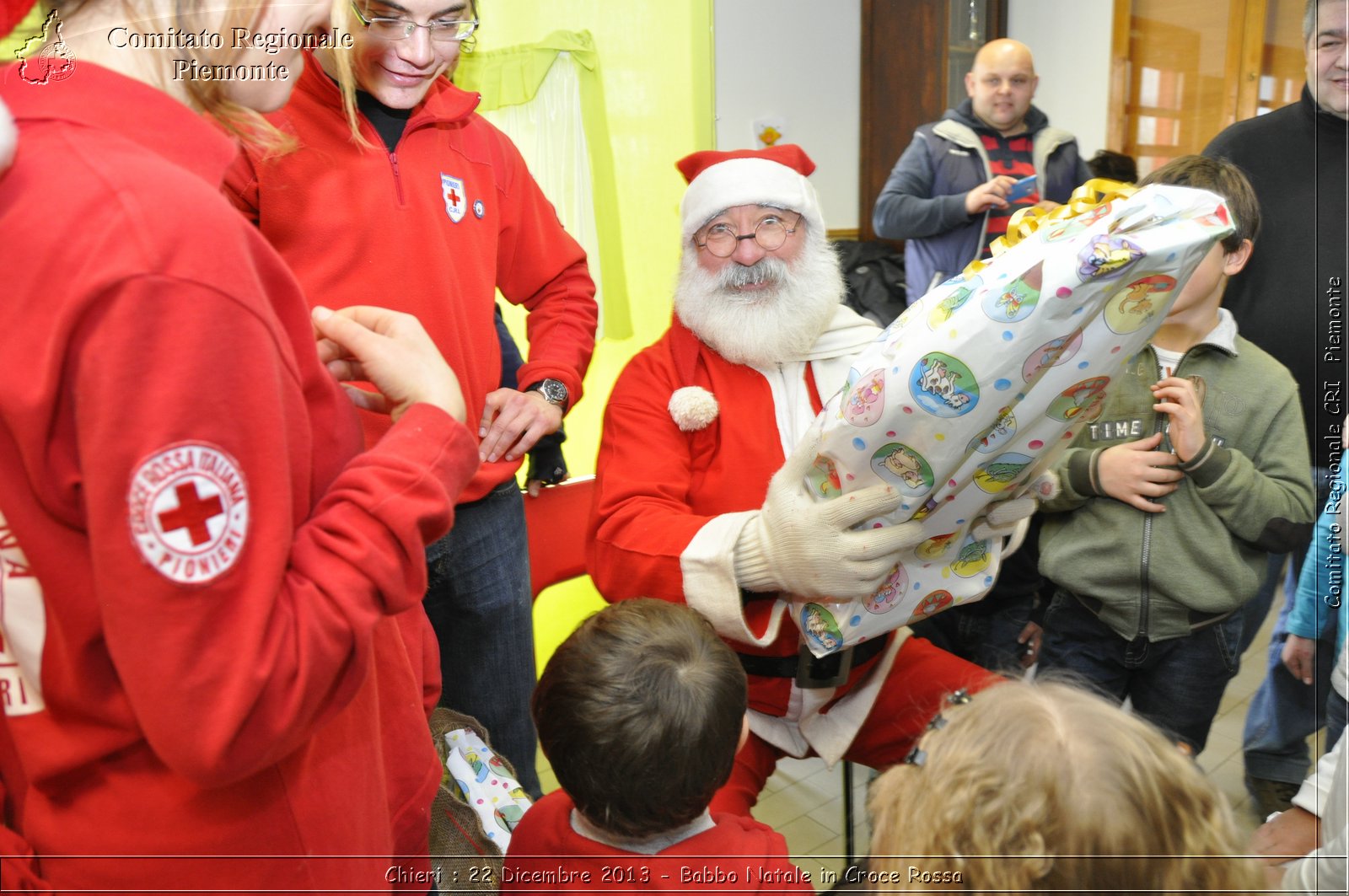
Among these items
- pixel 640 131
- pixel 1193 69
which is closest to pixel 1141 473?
pixel 640 131

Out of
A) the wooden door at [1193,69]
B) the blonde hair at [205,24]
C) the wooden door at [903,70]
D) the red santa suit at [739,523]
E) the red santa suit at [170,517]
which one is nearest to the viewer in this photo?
the red santa suit at [170,517]

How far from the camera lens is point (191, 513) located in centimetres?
68

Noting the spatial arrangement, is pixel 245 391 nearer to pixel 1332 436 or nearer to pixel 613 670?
pixel 613 670

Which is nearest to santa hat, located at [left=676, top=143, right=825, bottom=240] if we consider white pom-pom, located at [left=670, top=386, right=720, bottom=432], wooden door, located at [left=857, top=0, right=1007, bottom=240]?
white pom-pom, located at [left=670, top=386, right=720, bottom=432]

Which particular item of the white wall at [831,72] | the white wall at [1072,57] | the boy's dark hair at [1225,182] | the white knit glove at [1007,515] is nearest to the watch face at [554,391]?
the white knit glove at [1007,515]

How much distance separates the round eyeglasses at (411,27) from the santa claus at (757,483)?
2.39 feet

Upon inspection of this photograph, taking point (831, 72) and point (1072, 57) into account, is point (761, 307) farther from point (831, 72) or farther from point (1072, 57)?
point (1072, 57)

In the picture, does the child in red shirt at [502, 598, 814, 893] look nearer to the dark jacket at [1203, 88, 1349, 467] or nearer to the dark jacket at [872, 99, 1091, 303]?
the dark jacket at [1203, 88, 1349, 467]

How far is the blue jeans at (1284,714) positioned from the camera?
2383 mm

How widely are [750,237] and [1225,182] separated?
40.7 inches

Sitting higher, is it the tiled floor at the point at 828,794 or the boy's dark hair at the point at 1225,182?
the boy's dark hair at the point at 1225,182

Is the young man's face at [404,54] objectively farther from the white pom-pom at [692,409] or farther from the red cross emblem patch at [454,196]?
the white pom-pom at [692,409]

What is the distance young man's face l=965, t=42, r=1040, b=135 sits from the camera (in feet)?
12.4

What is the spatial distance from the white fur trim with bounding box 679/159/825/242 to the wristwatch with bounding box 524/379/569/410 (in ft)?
1.80
